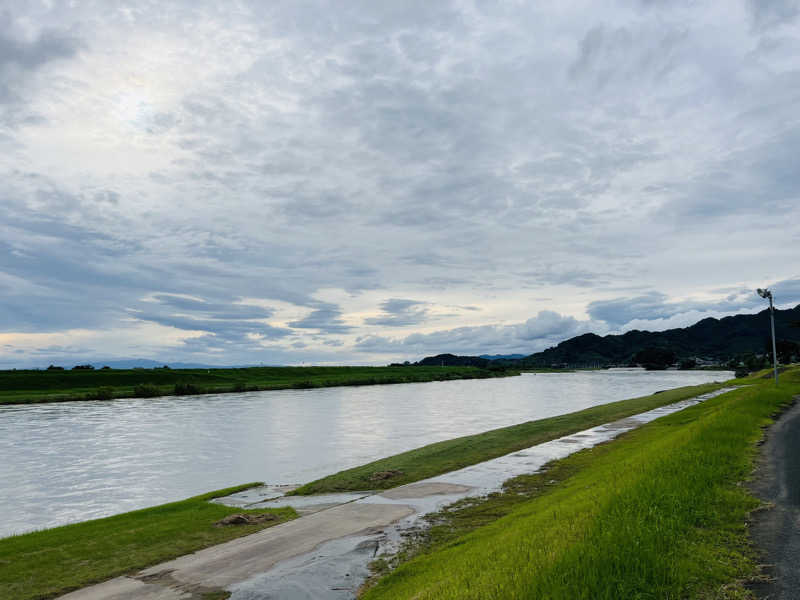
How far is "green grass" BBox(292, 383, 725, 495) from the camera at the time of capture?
2224cm

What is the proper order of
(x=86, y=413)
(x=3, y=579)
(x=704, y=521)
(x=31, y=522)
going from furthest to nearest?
1. (x=86, y=413)
2. (x=31, y=522)
3. (x=3, y=579)
4. (x=704, y=521)

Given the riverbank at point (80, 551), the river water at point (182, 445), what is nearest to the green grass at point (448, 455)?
the riverbank at point (80, 551)

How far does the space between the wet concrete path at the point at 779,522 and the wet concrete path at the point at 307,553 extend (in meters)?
7.20

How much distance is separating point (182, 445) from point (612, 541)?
128 feet

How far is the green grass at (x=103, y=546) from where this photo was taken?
39.5 ft

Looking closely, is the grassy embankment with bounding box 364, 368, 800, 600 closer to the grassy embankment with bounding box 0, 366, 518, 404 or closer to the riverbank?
the riverbank

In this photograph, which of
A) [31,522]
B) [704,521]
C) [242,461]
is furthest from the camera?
[242,461]

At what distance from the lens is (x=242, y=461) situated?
33031 mm

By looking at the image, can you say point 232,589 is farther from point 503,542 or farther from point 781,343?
point 781,343

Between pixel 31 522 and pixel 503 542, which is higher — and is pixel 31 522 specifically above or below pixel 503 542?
below

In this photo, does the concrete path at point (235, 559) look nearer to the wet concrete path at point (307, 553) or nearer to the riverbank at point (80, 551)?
the wet concrete path at point (307, 553)

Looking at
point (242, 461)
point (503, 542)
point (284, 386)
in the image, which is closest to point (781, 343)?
point (284, 386)

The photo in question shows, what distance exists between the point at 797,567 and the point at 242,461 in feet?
102

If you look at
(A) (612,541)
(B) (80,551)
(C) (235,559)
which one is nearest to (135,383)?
(B) (80,551)
